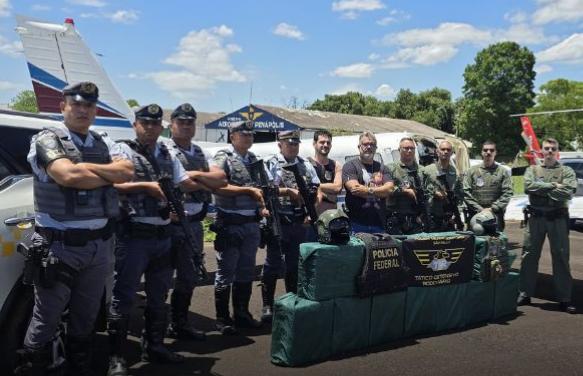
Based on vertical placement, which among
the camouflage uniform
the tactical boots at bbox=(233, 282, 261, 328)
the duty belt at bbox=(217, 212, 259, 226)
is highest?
the camouflage uniform

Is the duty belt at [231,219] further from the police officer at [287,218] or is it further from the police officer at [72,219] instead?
the police officer at [72,219]

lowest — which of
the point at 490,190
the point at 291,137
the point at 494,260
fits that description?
the point at 494,260

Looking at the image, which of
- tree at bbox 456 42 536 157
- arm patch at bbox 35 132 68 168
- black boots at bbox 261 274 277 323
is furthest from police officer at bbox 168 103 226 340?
tree at bbox 456 42 536 157

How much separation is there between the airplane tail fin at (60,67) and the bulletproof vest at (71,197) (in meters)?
7.76

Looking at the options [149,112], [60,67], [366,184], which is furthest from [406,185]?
[60,67]

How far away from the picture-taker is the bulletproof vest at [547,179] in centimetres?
593

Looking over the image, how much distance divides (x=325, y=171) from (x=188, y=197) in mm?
1771

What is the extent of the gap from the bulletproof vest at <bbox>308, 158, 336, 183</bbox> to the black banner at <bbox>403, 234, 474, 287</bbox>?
1.31 m

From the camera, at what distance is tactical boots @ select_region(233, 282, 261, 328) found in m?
5.15

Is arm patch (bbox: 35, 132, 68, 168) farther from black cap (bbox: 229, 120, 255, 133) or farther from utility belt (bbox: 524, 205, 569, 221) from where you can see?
utility belt (bbox: 524, 205, 569, 221)

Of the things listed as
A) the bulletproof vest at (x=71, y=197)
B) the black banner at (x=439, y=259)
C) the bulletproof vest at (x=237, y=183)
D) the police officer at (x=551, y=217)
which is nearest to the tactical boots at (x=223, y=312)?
the bulletproof vest at (x=237, y=183)

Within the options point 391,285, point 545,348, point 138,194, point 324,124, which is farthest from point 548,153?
point 324,124

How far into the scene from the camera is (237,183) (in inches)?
191

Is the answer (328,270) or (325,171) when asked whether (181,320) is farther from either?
(325,171)
